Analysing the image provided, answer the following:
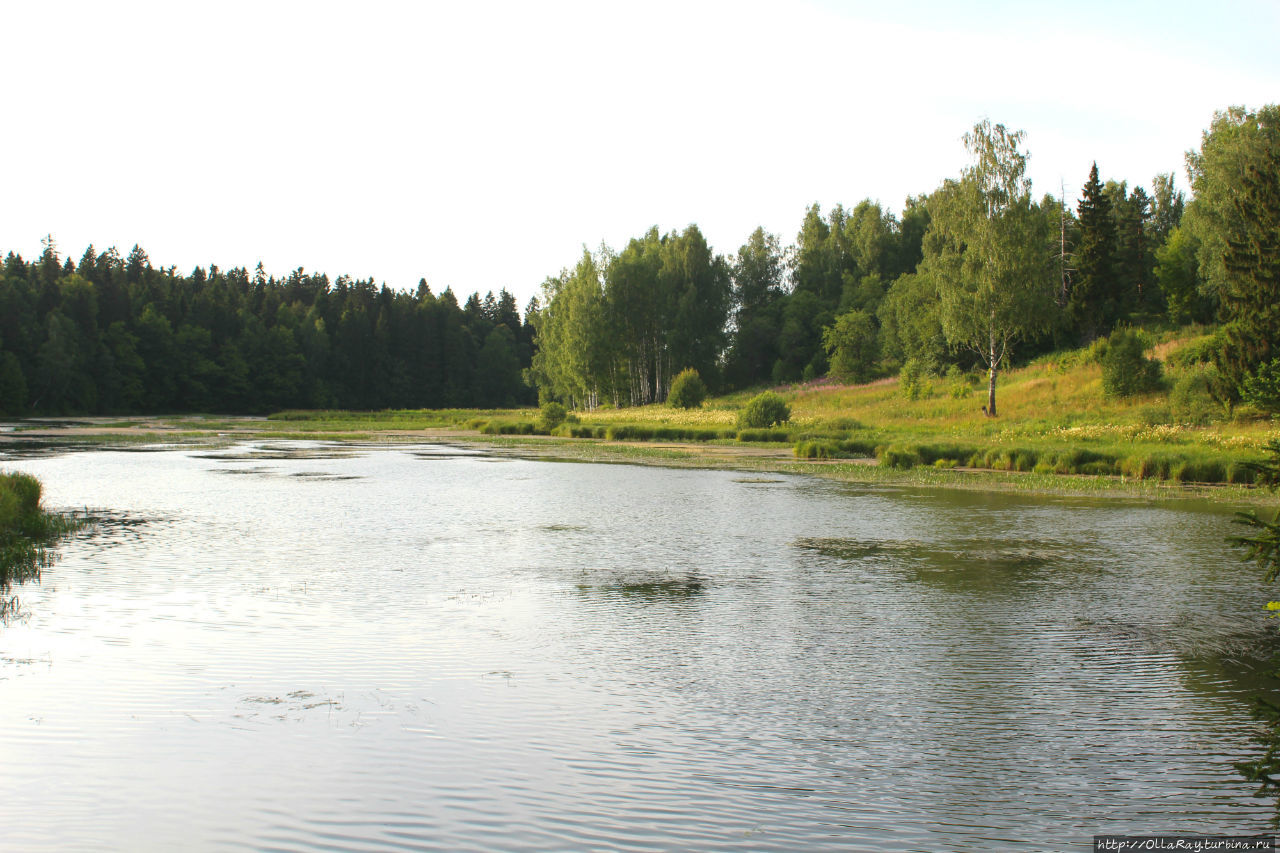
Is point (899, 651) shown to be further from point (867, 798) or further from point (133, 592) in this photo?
point (133, 592)

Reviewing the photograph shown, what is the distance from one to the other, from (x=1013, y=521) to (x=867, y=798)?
1628cm

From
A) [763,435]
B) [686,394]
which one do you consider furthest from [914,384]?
[686,394]

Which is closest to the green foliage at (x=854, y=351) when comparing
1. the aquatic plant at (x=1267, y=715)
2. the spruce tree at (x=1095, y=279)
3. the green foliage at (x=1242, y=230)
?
the spruce tree at (x=1095, y=279)

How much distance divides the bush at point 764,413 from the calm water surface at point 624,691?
3237 centimetres

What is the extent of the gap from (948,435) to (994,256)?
12.0 metres

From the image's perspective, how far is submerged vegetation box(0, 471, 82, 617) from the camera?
1405cm

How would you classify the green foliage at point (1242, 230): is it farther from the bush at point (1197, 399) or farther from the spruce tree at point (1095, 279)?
the spruce tree at point (1095, 279)

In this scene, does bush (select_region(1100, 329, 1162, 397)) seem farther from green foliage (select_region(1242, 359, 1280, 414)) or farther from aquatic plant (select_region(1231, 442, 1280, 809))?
aquatic plant (select_region(1231, 442, 1280, 809))

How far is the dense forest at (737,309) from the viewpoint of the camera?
49.1 meters

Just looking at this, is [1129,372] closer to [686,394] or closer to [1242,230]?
[1242,230]

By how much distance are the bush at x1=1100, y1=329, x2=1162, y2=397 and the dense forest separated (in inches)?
136

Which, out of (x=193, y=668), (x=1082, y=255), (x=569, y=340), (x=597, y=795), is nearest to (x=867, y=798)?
(x=597, y=795)

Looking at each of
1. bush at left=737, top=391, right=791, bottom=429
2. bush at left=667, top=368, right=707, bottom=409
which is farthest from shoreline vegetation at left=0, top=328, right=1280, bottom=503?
bush at left=667, top=368, right=707, bottom=409

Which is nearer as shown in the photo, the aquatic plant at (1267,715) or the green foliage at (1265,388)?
the aquatic plant at (1267,715)
